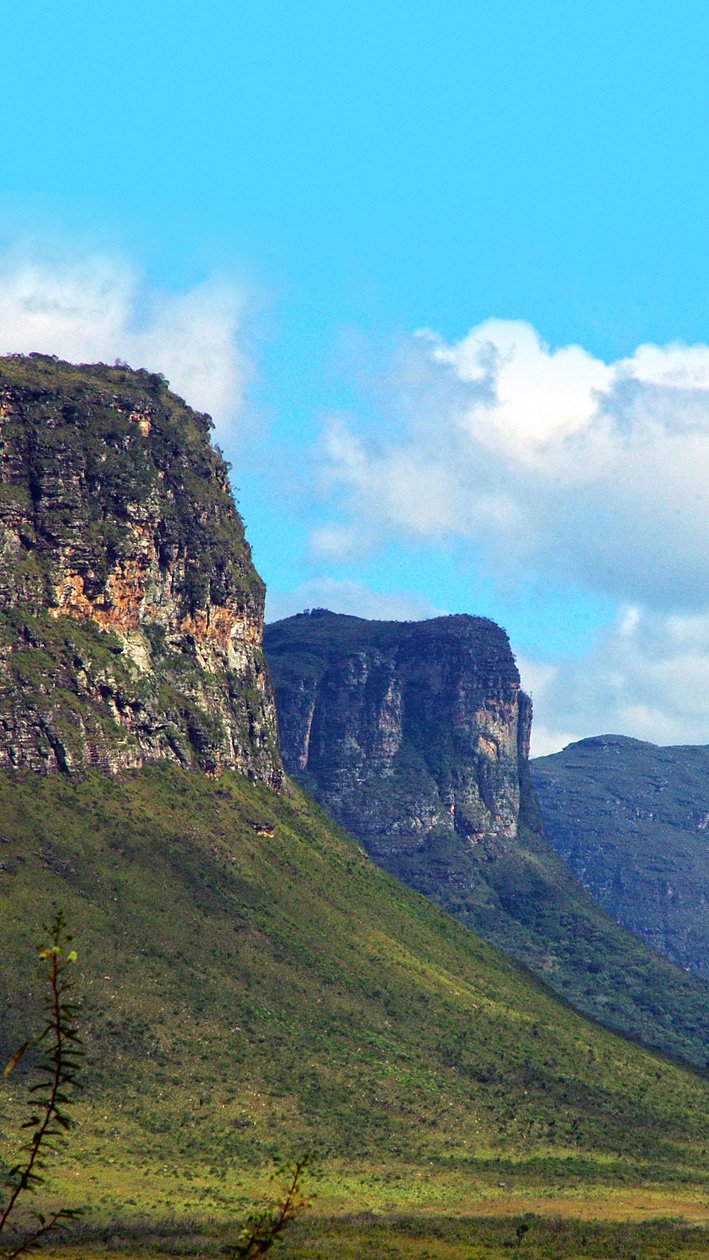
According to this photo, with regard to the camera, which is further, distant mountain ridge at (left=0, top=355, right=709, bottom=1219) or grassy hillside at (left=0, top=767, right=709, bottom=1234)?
distant mountain ridge at (left=0, top=355, right=709, bottom=1219)

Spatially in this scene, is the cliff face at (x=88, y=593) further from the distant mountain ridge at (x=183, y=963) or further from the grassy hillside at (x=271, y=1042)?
the grassy hillside at (x=271, y=1042)

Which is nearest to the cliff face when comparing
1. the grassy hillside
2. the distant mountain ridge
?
the distant mountain ridge

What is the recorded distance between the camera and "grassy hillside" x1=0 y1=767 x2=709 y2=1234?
130 m

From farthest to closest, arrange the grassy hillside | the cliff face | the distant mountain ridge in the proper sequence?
1. the cliff face
2. the distant mountain ridge
3. the grassy hillside

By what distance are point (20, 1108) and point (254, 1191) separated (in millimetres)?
21067

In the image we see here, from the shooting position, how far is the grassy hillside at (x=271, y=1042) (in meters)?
130

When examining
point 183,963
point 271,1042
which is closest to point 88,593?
point 183,963

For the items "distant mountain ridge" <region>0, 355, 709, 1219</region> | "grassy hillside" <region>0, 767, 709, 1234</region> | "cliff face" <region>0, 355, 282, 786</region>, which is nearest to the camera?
"grassy hillside" <region>0, 767, 709, 1234</region>

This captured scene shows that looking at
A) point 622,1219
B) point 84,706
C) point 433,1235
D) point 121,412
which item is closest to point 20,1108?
point 433,1235

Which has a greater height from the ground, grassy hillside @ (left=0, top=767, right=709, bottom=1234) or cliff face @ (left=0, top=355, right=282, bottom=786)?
cliff face @ (left=0, top=355, right=282, bottom=786)

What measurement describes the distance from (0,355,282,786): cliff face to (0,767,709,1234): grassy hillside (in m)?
5.25

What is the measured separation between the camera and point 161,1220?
10775cm

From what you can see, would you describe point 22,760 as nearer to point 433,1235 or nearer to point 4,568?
point 4,568

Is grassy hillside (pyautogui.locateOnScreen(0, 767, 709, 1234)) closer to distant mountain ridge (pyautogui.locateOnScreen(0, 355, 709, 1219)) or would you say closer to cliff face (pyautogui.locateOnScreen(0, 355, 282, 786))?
distant mountain ridge (pyautogui.locateOnScreen(0, 355, 709, 1219))
